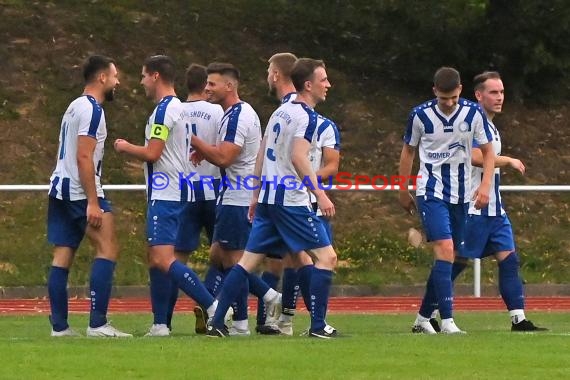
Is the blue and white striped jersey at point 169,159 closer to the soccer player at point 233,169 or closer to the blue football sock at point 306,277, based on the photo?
the soccer player at point 233,169

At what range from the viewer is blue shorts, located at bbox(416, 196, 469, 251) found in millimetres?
12375

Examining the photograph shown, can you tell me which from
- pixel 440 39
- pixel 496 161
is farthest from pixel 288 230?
pixel 440 39

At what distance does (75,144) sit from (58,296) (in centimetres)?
121

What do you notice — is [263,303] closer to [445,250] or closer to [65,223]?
[445,250]

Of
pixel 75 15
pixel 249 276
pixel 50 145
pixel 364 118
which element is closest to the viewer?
pixel 249 276

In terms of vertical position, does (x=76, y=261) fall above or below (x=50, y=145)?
below

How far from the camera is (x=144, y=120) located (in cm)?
2472

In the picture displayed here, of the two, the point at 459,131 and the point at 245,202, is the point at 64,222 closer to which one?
the point at 245,202

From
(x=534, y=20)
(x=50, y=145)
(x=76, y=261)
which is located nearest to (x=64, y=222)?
(x=76, y=261)

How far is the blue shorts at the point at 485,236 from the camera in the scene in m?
12.9

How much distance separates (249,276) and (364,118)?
13.5m

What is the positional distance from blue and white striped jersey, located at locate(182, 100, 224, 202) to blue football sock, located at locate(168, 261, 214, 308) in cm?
102

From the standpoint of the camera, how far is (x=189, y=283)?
1192 centimetres

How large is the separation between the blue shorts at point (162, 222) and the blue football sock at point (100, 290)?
16.3 inches
